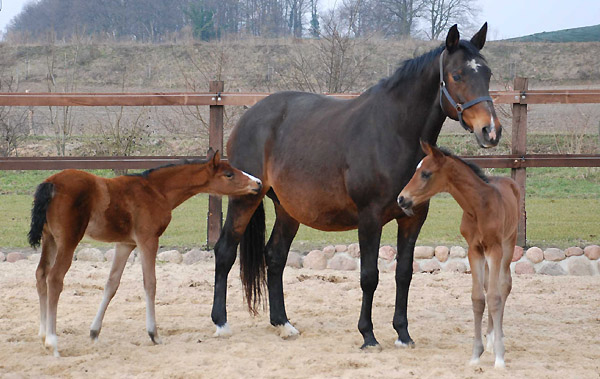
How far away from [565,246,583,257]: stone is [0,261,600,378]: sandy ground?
44 centimetres

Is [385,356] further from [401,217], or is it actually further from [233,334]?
[233,334]

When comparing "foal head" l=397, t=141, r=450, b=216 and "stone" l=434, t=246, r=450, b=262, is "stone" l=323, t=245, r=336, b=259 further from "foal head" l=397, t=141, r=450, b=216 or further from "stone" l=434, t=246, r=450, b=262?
"foal head" l=397, t=141, r=450, b=216

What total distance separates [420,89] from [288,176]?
4.14 feet

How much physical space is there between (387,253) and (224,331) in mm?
3054

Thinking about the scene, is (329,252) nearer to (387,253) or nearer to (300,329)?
(387,253)

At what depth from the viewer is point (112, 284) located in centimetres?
519

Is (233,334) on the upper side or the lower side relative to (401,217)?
lower

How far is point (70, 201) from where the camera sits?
15.5 feet

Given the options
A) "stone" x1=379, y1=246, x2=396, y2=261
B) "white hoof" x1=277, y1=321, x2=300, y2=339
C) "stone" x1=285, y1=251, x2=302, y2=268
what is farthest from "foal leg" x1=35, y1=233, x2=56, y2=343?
"stone" x1=379, y1=246, x2=396, y2=261

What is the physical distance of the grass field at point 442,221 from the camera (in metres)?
8.67

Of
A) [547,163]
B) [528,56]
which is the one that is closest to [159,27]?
[528,56]

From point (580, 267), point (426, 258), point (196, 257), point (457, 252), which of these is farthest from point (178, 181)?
point (580, 267)

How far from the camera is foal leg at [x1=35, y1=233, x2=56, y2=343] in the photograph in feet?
15.9

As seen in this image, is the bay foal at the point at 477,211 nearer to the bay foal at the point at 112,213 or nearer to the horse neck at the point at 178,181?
the bay foal at the point at 112,213
